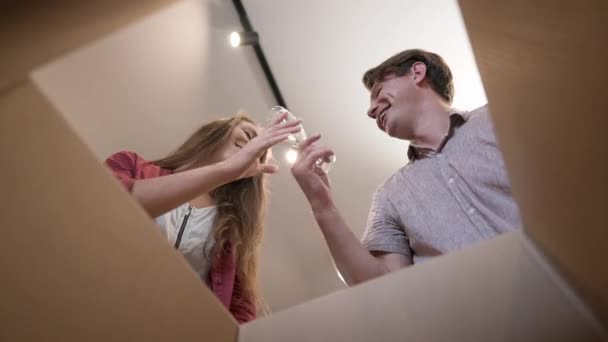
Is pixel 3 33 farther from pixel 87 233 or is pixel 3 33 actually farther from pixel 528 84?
pixel 528 84

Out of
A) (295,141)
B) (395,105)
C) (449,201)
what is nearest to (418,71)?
(395,105)

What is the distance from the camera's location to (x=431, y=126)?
1.30 metres

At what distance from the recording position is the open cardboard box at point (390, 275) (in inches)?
11.7

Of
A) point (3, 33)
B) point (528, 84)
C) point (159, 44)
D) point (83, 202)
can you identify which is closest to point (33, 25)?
point (3, 33)

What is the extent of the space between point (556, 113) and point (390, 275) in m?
0.21

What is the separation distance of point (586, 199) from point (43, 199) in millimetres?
329

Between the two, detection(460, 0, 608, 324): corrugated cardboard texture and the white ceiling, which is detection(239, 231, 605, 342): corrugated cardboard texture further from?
the white ceiling

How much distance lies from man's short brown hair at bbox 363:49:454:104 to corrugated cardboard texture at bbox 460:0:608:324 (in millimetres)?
1027

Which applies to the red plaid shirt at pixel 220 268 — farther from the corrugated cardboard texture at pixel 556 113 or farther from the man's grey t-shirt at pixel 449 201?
the corrugated cardboard texture at pixel 556 113

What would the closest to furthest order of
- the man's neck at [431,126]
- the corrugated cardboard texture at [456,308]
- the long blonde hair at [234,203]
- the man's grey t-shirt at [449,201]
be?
the corrugated cardboard texture at [456,308], the man's grey t-shirt at [449,201], the long blonde hair at [234,203], the man's neck at [431,126]

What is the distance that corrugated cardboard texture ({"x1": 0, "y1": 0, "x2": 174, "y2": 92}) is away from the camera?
27cm

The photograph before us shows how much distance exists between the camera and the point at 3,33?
0.27m

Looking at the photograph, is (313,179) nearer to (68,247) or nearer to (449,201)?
(449,201)

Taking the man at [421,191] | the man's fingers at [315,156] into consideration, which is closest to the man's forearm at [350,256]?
the man at [421,191]
